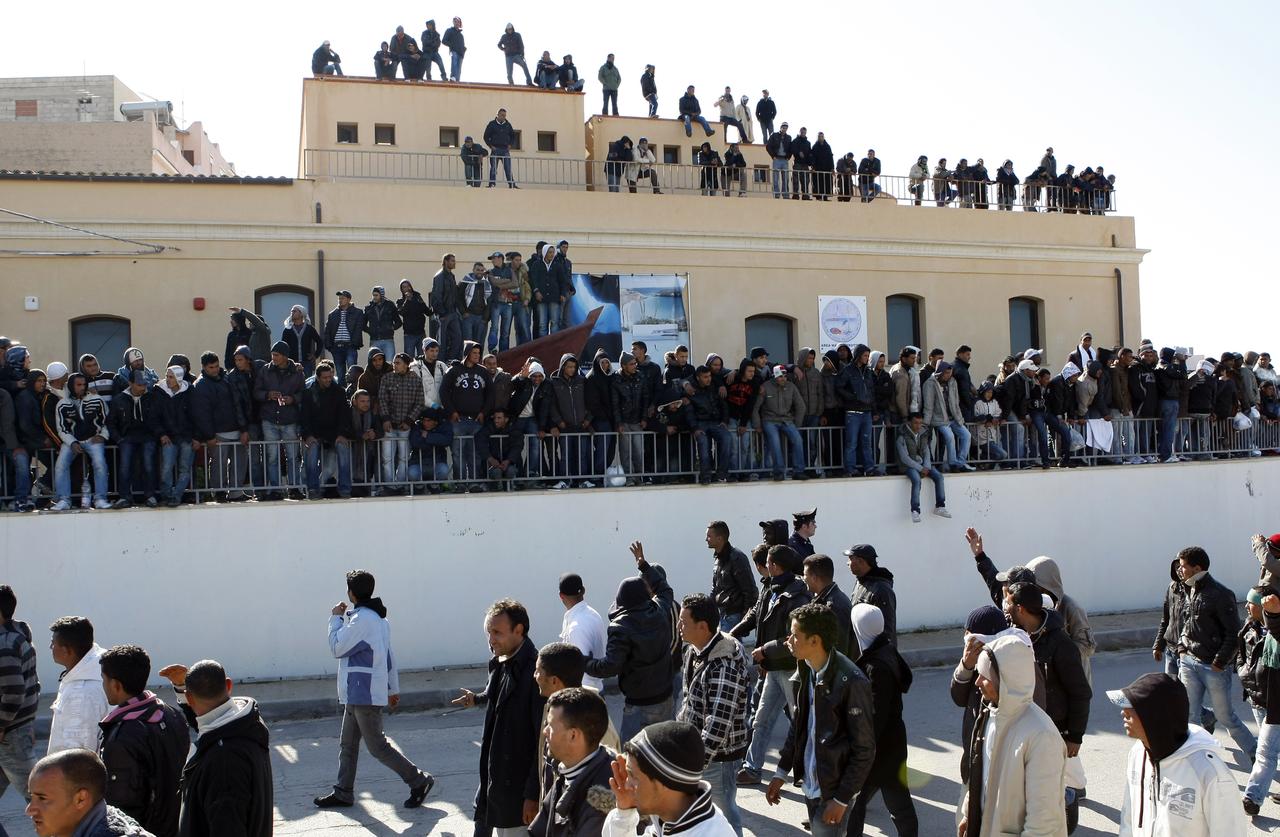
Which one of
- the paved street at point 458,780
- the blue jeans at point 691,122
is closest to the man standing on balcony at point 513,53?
the blue jeans at point 691,122

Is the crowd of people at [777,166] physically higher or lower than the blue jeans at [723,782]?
higher

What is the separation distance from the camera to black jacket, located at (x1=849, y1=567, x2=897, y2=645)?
826 cm

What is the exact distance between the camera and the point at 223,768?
487 cm

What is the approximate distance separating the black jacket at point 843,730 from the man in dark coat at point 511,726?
1.47 metres

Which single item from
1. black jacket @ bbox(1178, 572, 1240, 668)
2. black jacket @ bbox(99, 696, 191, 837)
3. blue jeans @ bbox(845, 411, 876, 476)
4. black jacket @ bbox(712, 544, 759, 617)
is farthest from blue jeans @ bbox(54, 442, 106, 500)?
black jacket @ bbox(1178, 572, 1240, 668)

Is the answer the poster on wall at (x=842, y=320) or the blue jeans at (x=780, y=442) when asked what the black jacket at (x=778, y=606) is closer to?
the blue jeans at (x=780, y=442)

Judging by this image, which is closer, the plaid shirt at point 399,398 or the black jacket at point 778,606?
the black jacket at point 778,606

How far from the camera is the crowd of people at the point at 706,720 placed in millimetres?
4402

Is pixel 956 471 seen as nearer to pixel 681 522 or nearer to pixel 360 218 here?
pixel 681 522

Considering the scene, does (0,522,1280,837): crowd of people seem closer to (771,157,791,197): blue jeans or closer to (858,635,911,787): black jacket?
(858,635,911,787): black jacket

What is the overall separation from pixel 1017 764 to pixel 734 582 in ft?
16.6

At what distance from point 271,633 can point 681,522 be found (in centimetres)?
512

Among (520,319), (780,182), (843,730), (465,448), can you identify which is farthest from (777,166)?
(843,730)

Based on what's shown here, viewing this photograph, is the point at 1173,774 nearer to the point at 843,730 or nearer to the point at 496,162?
the point at 843,730
